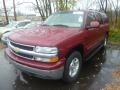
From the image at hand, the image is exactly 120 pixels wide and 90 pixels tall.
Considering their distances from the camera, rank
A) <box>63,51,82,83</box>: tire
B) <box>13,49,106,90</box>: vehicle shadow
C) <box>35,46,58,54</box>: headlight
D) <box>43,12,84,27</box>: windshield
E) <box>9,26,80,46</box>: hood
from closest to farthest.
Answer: <box>35,46,58,54</box>: headlight → <box>9,26,80,46</box>: hood → <box>63,51,82,83</box>: tire → <box>13,49,106,90</box>: vehicle shadow → <box>43,12,84,27</box>: windshield

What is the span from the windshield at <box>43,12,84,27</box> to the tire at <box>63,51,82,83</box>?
1.03m

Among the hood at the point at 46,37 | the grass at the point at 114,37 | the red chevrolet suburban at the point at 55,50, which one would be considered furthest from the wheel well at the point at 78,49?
the grass at the point at 114,37

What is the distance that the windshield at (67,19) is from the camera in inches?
217

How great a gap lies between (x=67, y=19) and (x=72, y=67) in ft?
5.64

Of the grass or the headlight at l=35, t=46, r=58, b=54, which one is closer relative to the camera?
the headlight at l=35, t=46, r=58, b=54

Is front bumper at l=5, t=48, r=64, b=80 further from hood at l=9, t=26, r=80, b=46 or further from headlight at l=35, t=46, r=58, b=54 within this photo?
hood at l=9, t=26, r=80, b=46

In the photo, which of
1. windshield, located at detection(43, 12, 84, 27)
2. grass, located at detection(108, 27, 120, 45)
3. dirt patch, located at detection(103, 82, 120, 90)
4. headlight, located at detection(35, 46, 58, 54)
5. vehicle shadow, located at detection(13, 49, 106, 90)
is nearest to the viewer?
headlight, located at detection(35, 46, 58, 54)

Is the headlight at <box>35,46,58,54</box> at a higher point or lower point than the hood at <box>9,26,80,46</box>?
lower

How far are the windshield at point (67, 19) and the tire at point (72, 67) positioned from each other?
103cm

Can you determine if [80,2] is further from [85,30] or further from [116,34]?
[85,30]

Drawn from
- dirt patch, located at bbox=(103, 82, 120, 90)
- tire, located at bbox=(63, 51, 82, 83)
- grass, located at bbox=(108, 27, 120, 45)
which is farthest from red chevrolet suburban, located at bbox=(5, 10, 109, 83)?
grass, located at bbox=(108, 27, 120, 45)

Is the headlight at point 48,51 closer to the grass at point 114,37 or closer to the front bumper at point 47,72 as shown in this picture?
the front bumper at point 47,72

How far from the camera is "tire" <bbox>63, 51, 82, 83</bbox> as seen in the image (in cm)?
446

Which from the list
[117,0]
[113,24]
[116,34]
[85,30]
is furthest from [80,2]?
[85,30]
